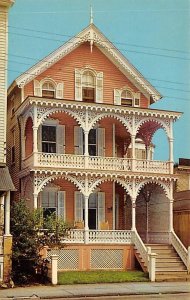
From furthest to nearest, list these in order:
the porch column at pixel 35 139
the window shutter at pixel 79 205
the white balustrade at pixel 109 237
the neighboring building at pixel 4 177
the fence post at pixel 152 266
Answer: the window shutter at pixel 79 205, the white balustrade at pixel 109 237, the porch column at pixel 35 139, the fence post at pixel 152 266, the neighboring building at pixel 4 177

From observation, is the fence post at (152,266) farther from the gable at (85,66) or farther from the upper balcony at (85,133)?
the gable at (85,66)

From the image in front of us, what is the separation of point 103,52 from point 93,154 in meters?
5.30

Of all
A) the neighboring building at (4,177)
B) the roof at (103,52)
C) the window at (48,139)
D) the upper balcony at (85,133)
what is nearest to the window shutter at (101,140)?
the upper balcony at (85,133)

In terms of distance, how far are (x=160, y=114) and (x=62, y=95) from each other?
4.96m

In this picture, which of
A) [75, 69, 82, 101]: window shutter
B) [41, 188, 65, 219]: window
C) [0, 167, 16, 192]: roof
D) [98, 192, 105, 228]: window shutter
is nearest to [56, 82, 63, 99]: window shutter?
[75, 69, 82, 101]: window shutter

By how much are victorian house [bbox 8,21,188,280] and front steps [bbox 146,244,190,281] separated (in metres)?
0.10

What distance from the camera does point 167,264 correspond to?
2567cm

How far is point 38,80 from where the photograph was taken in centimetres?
2886

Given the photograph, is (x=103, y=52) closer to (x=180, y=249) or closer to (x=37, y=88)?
(x=37, y=88)

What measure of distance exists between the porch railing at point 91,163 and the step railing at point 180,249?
126 inches

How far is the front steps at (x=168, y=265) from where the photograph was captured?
24297mm

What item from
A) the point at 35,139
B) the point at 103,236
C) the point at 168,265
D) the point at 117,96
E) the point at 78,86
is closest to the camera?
the point at 168,265

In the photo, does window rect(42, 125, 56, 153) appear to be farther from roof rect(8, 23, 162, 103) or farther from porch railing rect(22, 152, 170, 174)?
roof rect(8, 23, 162, 103)

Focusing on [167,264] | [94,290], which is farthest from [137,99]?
[94,290]
